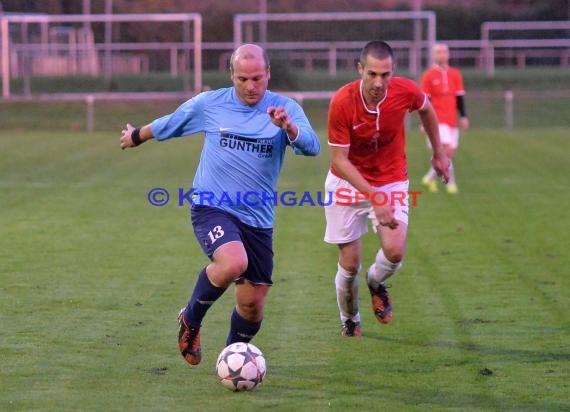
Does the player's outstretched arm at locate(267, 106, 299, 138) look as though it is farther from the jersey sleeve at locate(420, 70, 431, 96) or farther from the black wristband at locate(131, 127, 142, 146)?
the jersey sleeve at locate(420, 70, 431, 96)

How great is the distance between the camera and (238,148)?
6.89 m

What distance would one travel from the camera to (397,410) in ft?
20.4

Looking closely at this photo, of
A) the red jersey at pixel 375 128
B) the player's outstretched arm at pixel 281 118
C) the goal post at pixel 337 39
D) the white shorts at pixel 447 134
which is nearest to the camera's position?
the player's outstretched arm at pixel 281 118

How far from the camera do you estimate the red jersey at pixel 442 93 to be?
59.5ft

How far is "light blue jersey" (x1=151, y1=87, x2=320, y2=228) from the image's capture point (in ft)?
22.6

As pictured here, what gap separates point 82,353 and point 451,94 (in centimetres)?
1175

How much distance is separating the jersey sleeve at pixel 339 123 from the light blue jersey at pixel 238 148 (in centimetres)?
64

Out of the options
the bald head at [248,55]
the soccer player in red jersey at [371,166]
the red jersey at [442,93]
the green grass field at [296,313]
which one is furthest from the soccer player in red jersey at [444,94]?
the bald head at [248,55]

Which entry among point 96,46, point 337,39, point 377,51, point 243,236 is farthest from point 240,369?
point 337,39

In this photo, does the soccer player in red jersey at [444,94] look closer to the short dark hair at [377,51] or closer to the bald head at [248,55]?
the short dark hair at [377,51]

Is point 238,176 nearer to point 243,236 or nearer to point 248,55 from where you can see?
point 243,236

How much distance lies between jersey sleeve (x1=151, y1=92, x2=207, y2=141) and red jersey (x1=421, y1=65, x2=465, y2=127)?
11.4 meters

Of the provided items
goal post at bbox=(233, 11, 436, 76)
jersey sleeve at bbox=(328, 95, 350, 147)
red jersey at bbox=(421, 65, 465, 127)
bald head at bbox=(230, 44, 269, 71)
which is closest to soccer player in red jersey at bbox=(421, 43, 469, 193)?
red jersey at bbox=(421, 65, 465, 127)

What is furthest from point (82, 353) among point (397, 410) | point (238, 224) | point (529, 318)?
point (529, 318)
